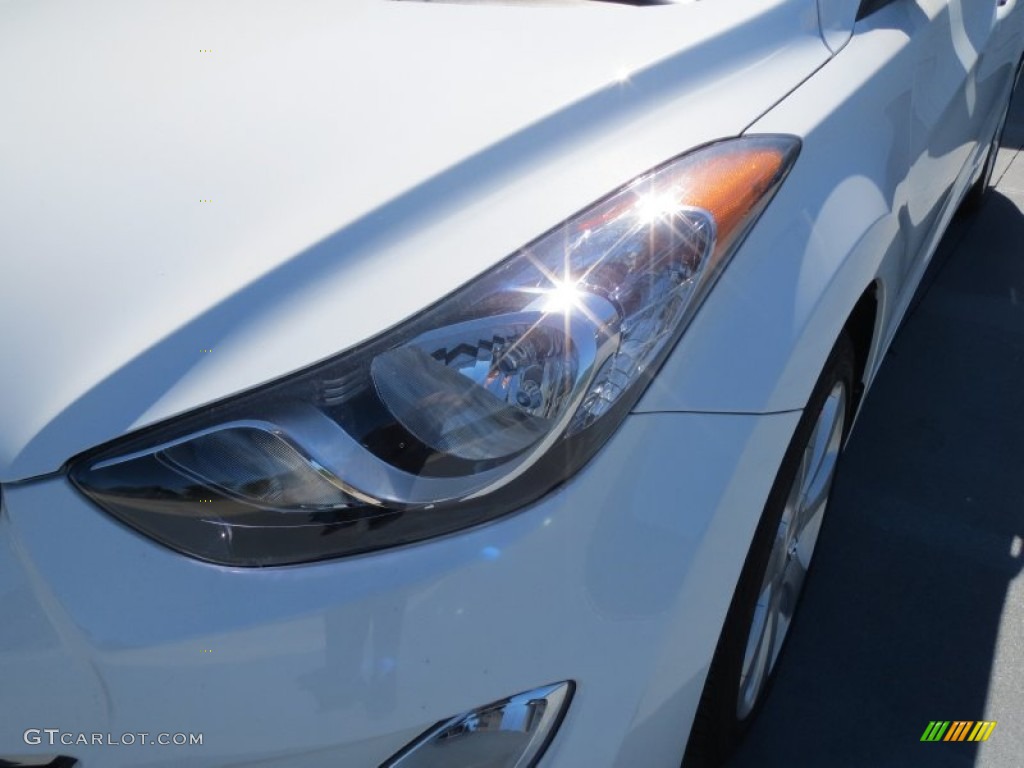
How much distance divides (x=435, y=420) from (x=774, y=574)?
885mm

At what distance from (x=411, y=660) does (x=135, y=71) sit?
3.33 feet

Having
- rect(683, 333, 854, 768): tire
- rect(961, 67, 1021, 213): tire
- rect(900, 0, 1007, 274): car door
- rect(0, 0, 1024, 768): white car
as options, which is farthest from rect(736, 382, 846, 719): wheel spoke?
rect(961, 67, 1021, 213): tire

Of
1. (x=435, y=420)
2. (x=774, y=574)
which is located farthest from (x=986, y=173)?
(x=435, y=420)

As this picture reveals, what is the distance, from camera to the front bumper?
1027 mm

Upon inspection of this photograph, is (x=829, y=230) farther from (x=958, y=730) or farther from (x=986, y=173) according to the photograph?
(x=986, y=173)

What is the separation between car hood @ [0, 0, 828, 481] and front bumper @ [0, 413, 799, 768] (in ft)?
0.44

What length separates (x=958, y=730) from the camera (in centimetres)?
194

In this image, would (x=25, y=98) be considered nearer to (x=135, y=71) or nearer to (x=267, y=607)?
(x=135, y=71)

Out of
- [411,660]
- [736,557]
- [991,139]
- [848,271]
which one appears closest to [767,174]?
[848,271]

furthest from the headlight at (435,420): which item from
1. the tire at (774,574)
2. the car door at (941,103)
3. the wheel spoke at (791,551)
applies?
the car door at (941,103)

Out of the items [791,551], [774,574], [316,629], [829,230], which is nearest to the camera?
[316,629]

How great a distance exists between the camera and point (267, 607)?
1.04 m

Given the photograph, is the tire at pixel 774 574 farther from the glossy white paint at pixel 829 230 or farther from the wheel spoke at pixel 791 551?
the glossy white paint at pixel 829 230

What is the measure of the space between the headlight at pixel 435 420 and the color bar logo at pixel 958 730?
3.78ft
